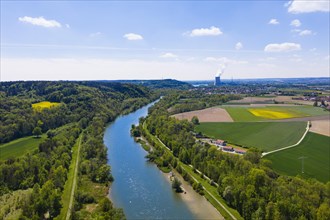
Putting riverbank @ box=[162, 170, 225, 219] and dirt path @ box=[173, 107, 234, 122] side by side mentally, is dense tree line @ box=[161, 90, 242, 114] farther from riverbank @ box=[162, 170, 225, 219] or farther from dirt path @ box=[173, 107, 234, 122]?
riverbank @ box=[162, 170, 225, 219]

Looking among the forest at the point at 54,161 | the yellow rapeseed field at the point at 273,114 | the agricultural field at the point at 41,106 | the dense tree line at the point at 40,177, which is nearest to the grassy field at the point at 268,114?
the yellow rapeseed field at the point at 273,114

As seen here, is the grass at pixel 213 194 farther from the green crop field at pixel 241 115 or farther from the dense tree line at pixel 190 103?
the dense tree line at pixel 190 103

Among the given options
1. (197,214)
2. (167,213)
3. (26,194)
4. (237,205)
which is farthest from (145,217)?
(26,194)

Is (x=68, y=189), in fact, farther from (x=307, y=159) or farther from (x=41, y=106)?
(x=41, y=106)

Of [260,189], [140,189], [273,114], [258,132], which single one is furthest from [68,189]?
Result: [273,114]

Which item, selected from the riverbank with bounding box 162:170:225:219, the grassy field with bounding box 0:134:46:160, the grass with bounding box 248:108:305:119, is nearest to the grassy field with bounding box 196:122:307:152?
the grass with bounding box 248:108:305:119

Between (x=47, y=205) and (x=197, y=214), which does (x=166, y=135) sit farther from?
(x=47, y=205)
